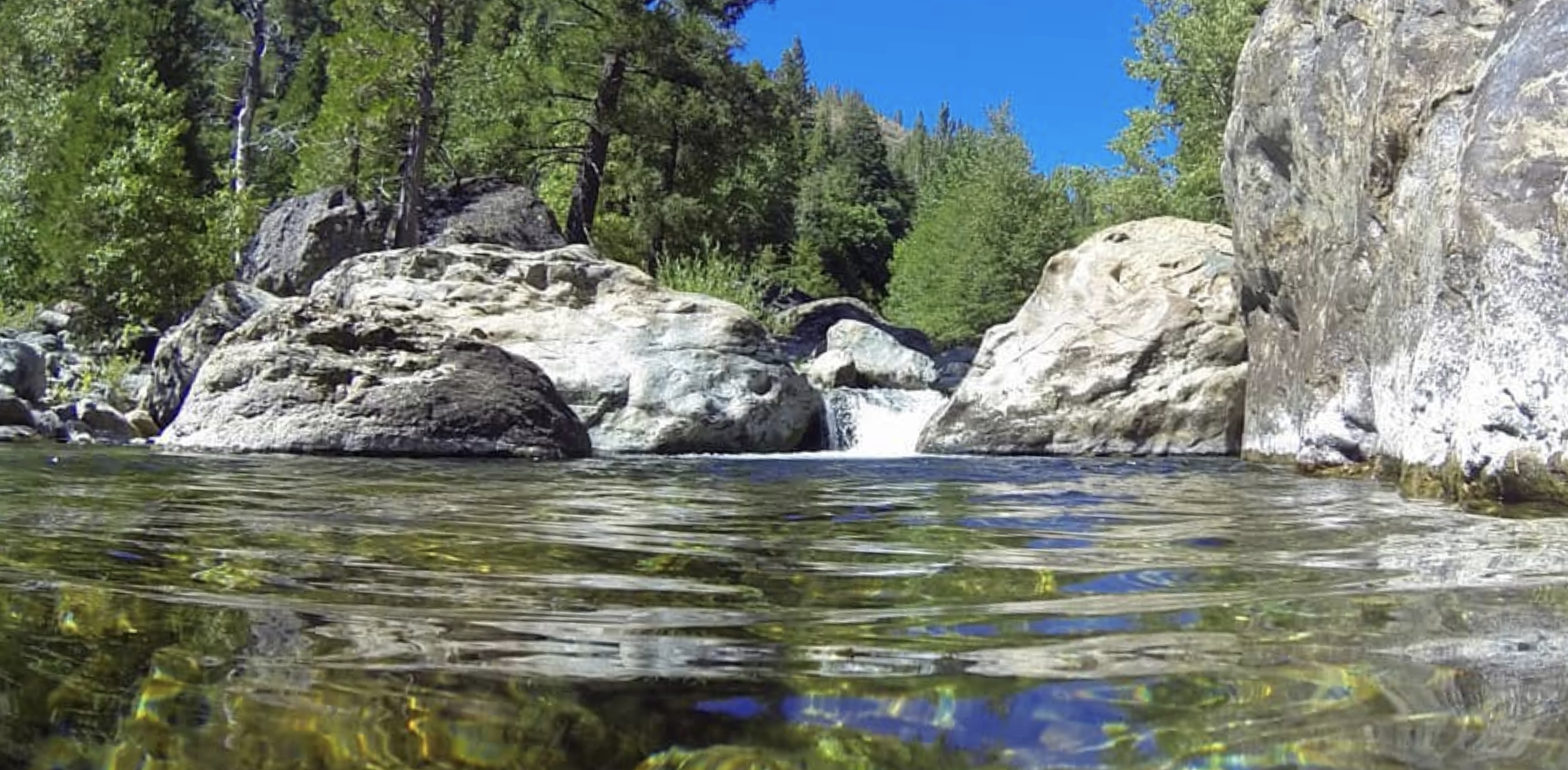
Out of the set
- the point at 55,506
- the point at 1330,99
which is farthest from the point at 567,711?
the point at 1330,99

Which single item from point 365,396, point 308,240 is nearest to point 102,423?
point 365,396

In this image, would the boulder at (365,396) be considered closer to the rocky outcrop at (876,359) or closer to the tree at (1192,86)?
the rocky outcrop at (876,359)

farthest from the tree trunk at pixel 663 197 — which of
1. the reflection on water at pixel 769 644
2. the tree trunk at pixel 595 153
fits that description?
the reflection on water at pixel 769 644

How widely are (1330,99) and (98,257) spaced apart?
16.7 metres

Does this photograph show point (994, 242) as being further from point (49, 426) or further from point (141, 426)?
point (49, 426)

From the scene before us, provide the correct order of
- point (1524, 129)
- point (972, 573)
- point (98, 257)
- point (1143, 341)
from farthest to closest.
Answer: point (98, 257), point (1143, 341), point (1524, 129), point (972, 573)

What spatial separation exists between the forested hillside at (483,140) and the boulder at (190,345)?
15.9ft

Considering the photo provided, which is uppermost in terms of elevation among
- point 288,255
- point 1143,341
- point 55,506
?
point 288,255

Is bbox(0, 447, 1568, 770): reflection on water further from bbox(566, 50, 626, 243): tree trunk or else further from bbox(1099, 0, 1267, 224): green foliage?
bbox(1099, 0, 1267, 224): green foliage

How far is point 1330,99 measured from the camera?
7.58 metres

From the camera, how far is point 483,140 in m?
20.5

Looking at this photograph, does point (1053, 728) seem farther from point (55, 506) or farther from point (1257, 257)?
point (1257, 257)

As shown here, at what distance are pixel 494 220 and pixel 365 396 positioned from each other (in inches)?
422

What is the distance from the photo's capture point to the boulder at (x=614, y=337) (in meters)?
9.93
